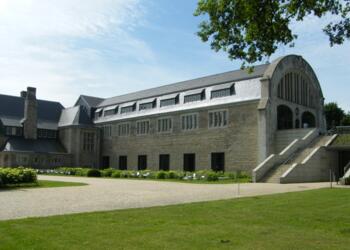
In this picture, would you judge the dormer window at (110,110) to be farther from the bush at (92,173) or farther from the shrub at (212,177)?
the shrub at (212,177)

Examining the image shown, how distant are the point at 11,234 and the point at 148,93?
1908 inches

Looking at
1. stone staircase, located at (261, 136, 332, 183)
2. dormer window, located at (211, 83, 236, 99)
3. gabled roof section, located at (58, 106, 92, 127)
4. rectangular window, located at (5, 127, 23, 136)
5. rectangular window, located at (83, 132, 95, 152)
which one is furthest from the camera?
gabled roof section, located at (58, 106, 92, 127)

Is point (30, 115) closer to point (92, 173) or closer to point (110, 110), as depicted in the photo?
point (110, 110)

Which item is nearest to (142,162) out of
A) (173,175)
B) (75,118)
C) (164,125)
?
(164,125)

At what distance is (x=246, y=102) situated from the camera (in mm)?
40375

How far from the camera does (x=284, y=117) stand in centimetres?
4150

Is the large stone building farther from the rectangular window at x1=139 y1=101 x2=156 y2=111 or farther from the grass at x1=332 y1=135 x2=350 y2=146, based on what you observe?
the grass at x1=332 y1=135 x2=350 y2=146

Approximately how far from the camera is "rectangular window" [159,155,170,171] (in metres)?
49.2

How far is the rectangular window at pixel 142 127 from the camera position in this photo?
5269 centimetres

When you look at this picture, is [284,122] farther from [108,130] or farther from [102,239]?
[102,239]

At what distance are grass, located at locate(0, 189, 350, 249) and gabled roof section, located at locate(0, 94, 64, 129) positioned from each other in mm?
50127

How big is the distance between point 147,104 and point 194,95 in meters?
8.88

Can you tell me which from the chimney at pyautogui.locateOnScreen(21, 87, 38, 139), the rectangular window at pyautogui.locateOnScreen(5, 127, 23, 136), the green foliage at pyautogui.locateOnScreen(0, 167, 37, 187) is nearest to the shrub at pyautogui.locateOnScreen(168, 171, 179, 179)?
the green foliage at pyautogui.locateOnScreen(0, 167, 37, 187)

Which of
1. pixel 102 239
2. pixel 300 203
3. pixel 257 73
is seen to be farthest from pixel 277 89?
pixel 102 239
